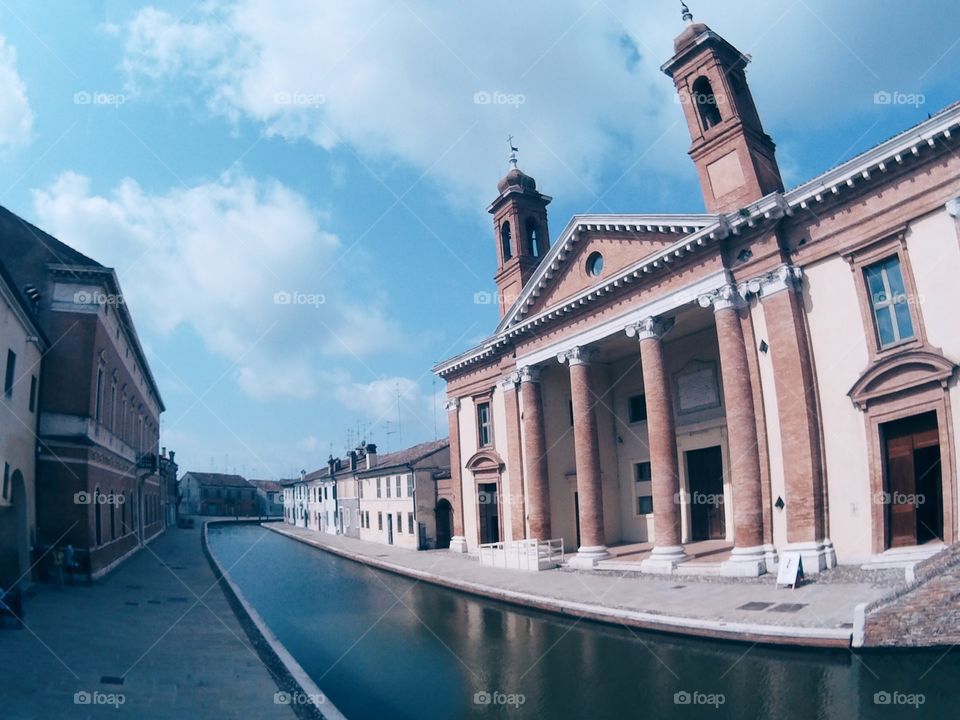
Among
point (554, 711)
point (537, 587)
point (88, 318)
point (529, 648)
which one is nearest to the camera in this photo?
point (554, 711)

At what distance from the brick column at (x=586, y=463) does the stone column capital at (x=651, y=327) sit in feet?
Result: 10.0

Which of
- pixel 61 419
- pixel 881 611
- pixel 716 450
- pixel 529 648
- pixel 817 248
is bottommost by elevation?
pixel 529 648

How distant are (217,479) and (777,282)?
3861 inches

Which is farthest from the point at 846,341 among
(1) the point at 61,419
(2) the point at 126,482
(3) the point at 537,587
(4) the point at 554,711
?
(2) the point at 126,482

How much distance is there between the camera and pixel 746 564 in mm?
16328

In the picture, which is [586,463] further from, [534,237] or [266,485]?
[266,485]

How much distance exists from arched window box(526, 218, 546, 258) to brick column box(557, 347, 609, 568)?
25.8 ft

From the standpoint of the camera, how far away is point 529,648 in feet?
41.0

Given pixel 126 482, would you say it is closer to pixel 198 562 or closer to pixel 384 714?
pixel 198 562

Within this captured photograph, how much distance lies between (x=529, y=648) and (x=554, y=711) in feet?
11.9
